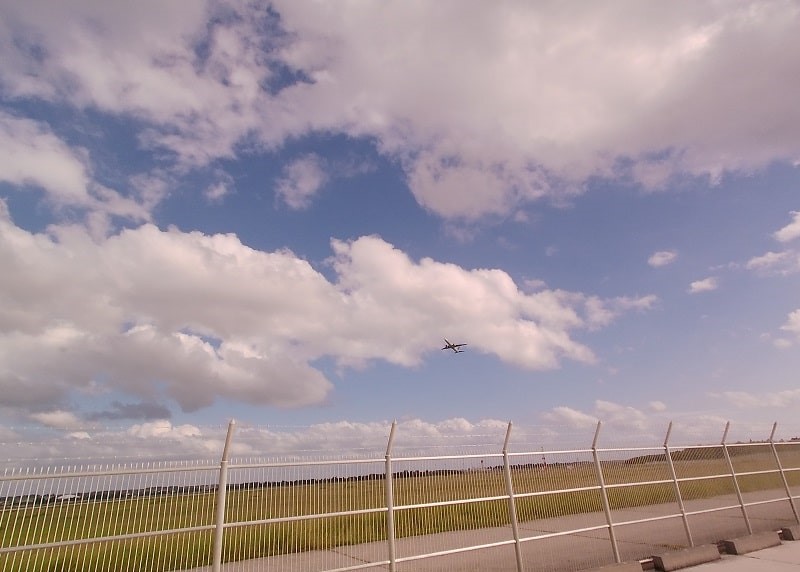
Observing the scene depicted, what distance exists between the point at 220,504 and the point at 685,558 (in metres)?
8.95

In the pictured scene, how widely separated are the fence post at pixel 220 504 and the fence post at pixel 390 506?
2.36m

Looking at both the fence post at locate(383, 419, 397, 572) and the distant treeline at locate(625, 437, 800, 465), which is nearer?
the fence post at locate(383, 419, 397, 572)

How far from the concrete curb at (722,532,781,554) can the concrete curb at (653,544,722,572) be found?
0.66 metres

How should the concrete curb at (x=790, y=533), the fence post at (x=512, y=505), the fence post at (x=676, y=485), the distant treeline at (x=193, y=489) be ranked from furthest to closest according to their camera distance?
1. the concrete curb at (x=790, y=533)
2. the fence post at (x=676, y=485)
3. the fence post at (x=512, y=505)
4. the distant treeline at (x=193, y=489)

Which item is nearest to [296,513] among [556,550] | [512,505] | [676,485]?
[512,505]

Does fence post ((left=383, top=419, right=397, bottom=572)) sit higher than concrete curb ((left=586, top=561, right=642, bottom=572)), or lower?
higher

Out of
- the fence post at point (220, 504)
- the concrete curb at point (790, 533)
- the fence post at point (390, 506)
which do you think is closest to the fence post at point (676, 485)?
the concrete curb at point (790, 533)

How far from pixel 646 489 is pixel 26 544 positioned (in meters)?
10.8

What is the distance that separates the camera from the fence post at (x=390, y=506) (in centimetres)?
721

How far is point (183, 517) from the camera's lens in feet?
20.2

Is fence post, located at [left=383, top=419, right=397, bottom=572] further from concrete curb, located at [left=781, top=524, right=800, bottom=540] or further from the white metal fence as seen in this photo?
concrete curb, located at [left=781, top=524, right=800, bottom=540]

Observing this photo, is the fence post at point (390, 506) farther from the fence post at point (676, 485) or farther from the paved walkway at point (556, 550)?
the fence post at point (676, 485)

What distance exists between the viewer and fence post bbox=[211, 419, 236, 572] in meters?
6.10

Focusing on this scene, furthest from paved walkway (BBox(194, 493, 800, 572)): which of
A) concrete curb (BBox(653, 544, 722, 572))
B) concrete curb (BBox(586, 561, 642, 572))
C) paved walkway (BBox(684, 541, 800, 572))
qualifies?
concrete curb (BBox(586, 561, 642, 572))
